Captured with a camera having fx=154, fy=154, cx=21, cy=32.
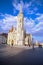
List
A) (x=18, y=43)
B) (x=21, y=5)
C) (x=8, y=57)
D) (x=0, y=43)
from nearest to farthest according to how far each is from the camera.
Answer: (x=21, y=5), (x=8, y=57), (x=18, y=43), (x=0, y=43)

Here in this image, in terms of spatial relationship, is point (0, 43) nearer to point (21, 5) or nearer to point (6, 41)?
point (6, 41)

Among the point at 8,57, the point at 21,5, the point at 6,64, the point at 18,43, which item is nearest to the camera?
the point at 6,64

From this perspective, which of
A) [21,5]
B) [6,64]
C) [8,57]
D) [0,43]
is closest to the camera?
[6,64]

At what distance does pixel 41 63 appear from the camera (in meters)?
3.66

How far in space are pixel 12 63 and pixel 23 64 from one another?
0.27 metres

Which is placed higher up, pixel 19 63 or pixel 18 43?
pixel 18 43

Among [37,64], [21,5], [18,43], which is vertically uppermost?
[21,5]

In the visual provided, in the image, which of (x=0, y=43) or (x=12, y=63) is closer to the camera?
(x=12, y=63)

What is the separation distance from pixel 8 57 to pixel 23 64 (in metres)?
0.70

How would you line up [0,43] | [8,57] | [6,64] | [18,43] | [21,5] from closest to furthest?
[6,64]
[21,5]
[8,57]
[18,43]
[0,43]

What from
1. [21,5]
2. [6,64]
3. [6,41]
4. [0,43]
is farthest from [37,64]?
[0,43]

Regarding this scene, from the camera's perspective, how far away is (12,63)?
366 cm

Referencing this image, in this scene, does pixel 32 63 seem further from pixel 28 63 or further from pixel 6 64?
pixel 6 64

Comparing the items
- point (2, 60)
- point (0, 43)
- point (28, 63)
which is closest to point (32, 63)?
point (28, 63)
